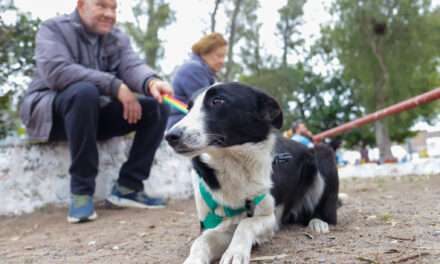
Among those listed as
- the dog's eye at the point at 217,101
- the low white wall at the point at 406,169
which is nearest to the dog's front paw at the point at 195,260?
the dog's eye at the point at 217,101

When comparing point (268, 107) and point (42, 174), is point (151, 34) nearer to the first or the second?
point (42, 174)

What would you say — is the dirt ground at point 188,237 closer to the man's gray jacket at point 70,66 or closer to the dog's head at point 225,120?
the dog's head at point 225,120

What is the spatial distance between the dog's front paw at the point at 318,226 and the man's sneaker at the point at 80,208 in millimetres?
1702

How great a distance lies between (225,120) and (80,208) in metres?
1.71

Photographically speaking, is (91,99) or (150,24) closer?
(91,99)

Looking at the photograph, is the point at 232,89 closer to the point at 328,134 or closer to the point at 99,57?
the point at 99,57

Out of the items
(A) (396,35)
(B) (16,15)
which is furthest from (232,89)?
(A) (396,35)

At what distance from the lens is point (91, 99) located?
3227 mm

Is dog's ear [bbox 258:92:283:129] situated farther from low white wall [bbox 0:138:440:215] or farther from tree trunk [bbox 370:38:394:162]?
tree trunk [bbox 370:38:394:162]

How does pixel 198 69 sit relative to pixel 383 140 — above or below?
above

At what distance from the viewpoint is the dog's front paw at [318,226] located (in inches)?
97.4

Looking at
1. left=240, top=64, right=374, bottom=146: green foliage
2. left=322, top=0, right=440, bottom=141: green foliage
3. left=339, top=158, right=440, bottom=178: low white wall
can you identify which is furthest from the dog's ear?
left=240, top=64, right=374, bottom=146: green foliage

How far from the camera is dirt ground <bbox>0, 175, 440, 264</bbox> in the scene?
6.15 feet

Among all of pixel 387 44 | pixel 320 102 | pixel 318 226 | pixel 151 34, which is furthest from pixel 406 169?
pixel 320 102
